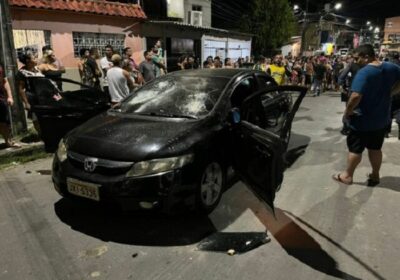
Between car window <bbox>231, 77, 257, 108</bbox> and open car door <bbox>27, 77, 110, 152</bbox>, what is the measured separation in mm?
2151

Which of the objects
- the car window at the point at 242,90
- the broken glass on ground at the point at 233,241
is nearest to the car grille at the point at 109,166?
the broken glass on ground at the point at 233,241

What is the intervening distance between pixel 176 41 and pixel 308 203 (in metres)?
14.4

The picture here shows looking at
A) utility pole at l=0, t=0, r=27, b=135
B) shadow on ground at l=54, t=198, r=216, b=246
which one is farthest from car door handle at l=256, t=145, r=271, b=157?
utility pole at l=0, t=0, r=27, b=135

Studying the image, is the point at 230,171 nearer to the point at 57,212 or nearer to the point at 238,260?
the point at 238,260

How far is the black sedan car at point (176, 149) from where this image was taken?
339cm

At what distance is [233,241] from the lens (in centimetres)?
350

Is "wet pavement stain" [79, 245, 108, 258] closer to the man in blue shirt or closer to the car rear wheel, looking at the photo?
the car rear wheel

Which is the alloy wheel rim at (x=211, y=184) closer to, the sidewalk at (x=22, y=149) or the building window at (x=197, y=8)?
the sidewalk at (x=22, y=149)

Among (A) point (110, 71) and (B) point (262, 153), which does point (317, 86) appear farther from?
(B) point (262, 153)

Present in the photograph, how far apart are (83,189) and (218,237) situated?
4.40ft

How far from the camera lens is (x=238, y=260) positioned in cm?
320

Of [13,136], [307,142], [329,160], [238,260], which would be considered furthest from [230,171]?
[13,136]

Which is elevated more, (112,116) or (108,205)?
(112,116)

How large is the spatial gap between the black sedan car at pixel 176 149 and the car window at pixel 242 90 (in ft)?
0.04
